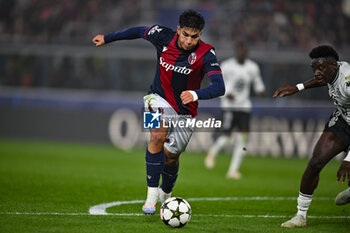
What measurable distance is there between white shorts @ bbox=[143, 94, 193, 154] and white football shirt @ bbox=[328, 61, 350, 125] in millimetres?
1686

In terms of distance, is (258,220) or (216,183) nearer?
(258,220)

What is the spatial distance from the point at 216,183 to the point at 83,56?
9.10m

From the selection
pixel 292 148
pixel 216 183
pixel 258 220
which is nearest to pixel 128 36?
pixel 258 220

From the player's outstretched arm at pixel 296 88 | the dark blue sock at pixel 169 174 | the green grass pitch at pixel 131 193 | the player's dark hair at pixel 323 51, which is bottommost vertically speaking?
the green grass pitch at pixel 131 193

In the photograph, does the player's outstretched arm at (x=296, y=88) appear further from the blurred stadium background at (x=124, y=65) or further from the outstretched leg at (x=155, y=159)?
the blurred stadium background at (x=124, y=65)

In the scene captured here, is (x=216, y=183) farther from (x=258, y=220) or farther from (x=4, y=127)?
(x=4, y=127)

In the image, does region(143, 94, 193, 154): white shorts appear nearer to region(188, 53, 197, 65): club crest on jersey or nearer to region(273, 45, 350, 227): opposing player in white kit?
region(188, 53, 197, 65): club crest on jersey

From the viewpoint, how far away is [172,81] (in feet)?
22.2

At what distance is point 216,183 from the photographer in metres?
10.5

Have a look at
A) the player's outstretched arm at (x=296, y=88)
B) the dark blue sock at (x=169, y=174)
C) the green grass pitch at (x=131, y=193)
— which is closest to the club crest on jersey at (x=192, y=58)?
the player's outstretched arm at (x=296, y=88)

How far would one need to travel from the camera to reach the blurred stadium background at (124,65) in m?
17.1

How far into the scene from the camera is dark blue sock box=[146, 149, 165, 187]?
6.48 meters

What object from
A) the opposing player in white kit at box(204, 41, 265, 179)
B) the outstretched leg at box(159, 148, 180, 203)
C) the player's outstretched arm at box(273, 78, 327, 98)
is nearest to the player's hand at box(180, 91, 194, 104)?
the player's outstretched arm at box(273, 78, 327, 98)

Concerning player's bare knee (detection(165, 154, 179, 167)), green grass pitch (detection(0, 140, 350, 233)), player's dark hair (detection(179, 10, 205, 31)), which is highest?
player's dark hair (detection(179, 10, 205, 31))
